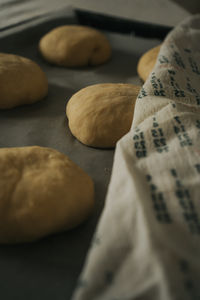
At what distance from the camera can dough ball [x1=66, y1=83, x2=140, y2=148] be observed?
47.2 inches

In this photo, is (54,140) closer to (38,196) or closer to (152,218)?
(38,196)

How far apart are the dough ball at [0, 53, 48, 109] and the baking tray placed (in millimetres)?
38

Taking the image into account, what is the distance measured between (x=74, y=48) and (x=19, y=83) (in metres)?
0.47

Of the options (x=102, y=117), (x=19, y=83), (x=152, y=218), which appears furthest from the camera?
(x=19, y=83)

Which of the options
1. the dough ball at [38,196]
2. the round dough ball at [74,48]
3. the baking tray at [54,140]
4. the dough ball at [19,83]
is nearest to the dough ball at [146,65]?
the baking tray at [54,140]

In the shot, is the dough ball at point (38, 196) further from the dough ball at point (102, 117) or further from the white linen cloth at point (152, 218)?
the dough ball at point (102, 117)

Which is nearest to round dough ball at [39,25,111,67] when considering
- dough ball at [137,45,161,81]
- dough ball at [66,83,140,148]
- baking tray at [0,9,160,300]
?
baking tray at [0,9,160,300]

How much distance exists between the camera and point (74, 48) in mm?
1756

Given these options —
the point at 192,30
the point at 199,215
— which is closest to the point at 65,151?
the point at 199,215

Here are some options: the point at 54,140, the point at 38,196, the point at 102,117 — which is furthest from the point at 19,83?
the point at 38,196

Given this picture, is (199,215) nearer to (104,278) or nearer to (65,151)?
(104,278)

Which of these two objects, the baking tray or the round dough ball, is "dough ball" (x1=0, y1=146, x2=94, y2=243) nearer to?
the baking tray

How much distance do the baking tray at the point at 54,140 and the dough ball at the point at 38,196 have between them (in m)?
0.04

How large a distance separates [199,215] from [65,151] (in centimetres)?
63
